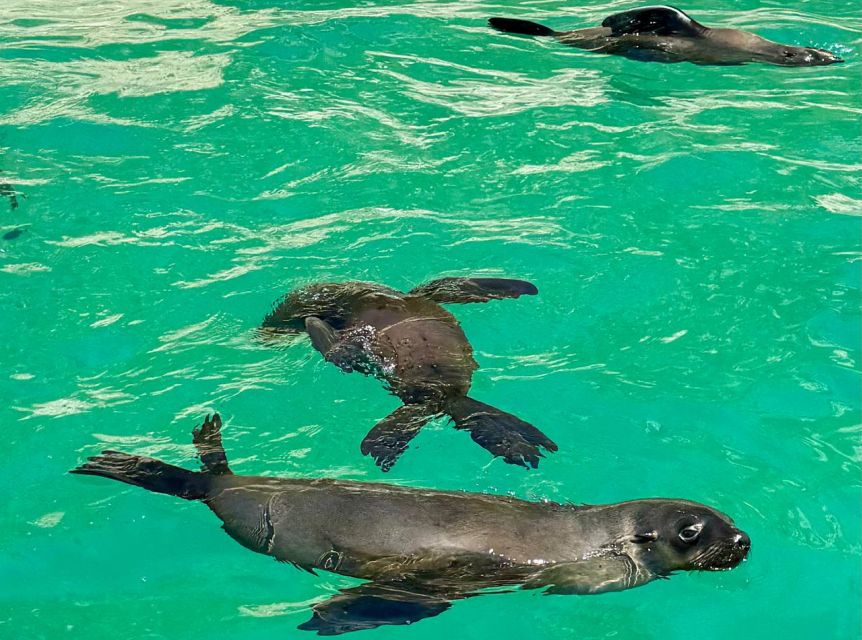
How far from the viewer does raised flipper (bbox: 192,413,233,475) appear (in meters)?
5.52

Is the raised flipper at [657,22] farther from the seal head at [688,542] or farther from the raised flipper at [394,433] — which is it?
the seal head at [688,542]

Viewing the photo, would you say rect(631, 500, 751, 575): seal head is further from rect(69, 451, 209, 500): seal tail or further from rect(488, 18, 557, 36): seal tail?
rect(488, 18, 557, 36): seal tail

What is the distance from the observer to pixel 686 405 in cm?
628

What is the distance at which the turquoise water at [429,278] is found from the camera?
5.19 meters

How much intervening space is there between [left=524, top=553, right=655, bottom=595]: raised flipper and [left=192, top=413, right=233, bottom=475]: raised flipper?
1.72m

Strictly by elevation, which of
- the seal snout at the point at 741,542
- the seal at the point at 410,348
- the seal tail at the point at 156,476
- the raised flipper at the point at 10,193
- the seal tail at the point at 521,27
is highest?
the seal tail at the point at 521,27

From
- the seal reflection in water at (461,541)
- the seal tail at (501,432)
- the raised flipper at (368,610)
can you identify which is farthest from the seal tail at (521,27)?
the raised flipper at (368,610)

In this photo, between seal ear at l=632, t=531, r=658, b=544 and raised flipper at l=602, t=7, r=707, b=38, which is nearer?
seal ear at l=632, t=531, r=658, b=544

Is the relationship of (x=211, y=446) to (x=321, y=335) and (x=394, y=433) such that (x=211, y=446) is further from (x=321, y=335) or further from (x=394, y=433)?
(x=321, y=335)

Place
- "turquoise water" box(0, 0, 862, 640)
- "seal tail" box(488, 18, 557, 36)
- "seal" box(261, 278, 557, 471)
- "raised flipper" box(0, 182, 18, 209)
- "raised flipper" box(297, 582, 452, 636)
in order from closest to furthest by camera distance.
→ "raised flipper" box(297, 582, 452, 636)
"turquoise water" box(0, 0, 862, 640)
"seal" box(261, 278, 557, 471)
"raised flipper" box(0, 182, 18, 209)
"seal tail" box(488, 18, 557, 36)

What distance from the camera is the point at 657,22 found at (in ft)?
35.7

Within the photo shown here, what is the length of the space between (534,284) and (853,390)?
2.15 metres

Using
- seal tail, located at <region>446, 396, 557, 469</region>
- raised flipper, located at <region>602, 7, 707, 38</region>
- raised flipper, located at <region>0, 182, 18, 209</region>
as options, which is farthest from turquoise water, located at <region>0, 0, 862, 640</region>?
raised flipper, located at <region>602, 7, 707, 38</region>

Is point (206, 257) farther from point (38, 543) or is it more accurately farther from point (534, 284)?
point (38, 543)
